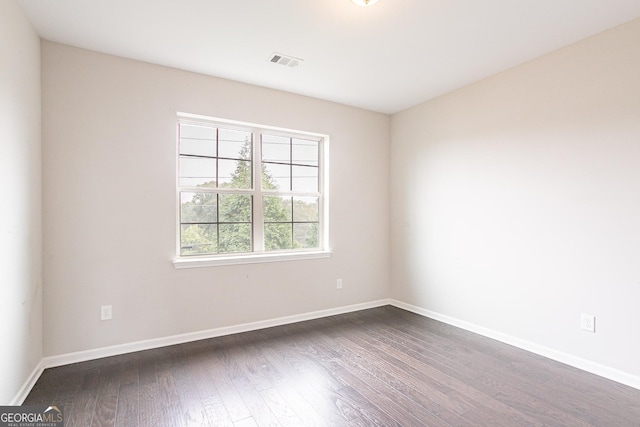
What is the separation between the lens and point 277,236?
12.2 ft

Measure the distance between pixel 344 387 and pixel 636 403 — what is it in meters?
1.87

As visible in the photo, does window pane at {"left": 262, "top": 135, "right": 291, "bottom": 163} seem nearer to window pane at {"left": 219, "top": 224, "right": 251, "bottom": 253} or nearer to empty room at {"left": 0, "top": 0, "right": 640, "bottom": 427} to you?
empty room at {"left": 0, "top": 0, "right": 640, "bottom": 427}

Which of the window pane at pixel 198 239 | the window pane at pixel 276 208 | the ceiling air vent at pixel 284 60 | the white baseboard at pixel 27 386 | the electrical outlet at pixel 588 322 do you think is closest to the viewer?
the white baseboard at pixel 27 386

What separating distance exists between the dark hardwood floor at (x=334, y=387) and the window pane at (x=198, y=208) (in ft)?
3.89

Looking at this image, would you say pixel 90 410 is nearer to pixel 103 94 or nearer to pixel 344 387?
pixel 344 387

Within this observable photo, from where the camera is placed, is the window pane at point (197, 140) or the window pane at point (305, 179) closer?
the window pane at point (197, 140)

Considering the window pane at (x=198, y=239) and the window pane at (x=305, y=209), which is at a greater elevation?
the window pane at (x=305, y=209)

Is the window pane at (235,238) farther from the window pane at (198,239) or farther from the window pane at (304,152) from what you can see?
the window pane at (304,152)

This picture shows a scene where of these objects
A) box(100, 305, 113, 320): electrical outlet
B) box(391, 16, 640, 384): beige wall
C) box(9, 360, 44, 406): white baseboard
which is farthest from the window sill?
box(391, 16, 640, 384): beige wall

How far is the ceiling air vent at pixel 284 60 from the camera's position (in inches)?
111

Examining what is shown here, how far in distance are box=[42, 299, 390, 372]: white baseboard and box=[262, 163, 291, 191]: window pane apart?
4.85ft

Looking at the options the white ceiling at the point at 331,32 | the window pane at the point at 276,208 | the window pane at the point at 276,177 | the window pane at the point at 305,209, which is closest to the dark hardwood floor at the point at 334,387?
the window pane at the point at 276,208

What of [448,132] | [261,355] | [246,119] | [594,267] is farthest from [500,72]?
[261,355]

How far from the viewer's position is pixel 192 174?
3234mm
